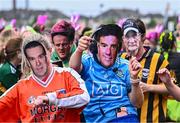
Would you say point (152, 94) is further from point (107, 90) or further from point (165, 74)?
point (107, 90)

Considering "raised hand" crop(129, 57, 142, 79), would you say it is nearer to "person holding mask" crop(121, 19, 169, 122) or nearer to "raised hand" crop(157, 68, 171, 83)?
"raised hand" crop(157, 68, 171, 83)

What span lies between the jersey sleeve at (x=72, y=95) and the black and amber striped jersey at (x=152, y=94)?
1.18m

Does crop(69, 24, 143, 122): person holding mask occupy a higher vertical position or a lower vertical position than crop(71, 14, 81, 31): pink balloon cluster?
lower

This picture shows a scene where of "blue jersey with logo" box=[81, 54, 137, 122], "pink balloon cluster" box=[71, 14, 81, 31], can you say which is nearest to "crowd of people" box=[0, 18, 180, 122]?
"blue jersey with logo" box=[81, 54, 137, 122]

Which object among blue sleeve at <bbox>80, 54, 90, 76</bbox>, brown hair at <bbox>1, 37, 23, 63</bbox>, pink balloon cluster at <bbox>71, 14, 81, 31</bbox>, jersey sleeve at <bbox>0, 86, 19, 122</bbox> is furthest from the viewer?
pink balloon cluster at <bbox>71, 14, 81, 31</bbox>

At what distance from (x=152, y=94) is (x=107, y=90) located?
92 centimetres

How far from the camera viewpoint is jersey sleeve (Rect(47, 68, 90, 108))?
347 centimetres

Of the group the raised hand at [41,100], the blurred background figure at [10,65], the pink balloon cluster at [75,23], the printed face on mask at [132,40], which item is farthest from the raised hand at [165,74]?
the pink balloon cluster at [75,23]

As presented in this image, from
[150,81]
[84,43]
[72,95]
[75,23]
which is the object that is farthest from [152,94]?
[75,23]

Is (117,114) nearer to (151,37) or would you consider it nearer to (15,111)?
(15,111)

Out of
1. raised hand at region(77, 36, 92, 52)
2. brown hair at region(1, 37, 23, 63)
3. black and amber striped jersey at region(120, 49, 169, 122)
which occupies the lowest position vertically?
black and amber striped jersey at region(120, 49, 169, 122)

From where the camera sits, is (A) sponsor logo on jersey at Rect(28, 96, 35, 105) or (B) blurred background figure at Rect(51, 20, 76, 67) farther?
(B) blurred background figure at Rect(51, 20, 76, 67)

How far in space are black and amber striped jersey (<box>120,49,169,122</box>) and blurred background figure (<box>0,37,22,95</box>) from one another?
1.17 m

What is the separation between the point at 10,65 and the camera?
201 inches
